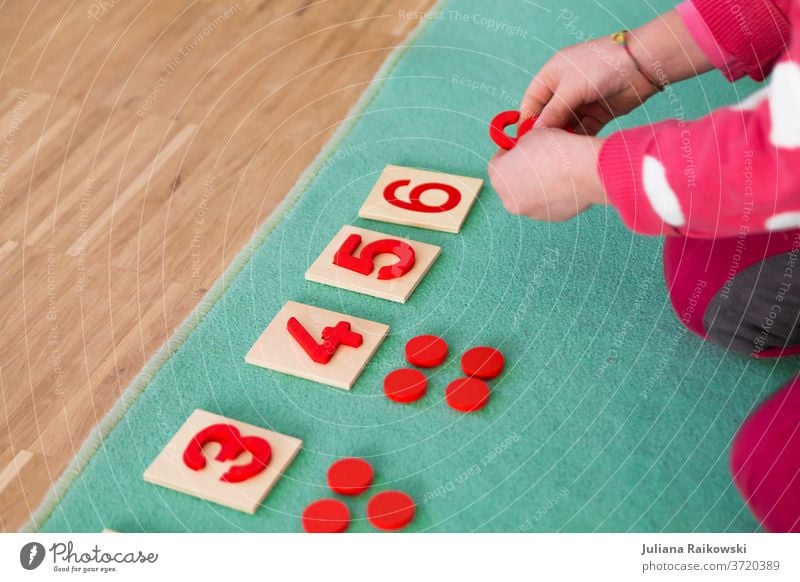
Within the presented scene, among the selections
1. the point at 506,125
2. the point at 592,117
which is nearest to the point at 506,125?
the point at 506,125

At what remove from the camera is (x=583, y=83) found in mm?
902

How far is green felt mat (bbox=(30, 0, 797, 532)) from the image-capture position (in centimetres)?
85

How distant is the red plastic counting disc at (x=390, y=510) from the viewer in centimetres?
82

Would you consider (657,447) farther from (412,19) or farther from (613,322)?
(412,19)

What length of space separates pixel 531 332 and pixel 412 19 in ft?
2.17

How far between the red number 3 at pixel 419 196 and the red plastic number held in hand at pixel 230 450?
37 centimetres

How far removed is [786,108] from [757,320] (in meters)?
0.27

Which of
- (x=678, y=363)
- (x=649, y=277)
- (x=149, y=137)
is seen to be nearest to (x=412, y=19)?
(x=149, y=137)

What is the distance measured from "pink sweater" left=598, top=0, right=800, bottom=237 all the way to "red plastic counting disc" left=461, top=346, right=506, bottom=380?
233 mm

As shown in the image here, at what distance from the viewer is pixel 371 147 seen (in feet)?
4.07

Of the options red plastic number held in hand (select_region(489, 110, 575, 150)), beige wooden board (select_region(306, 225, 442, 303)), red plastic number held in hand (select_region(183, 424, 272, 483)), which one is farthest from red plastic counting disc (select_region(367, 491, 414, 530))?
red plastic number held in hand (select_region(489, 110, 575, 150))

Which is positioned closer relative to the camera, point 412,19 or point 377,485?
point 377,485

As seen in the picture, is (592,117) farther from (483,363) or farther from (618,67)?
(483,363)

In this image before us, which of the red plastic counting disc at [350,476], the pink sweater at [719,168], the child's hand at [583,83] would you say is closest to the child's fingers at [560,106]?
the child's hand at [583,83]
